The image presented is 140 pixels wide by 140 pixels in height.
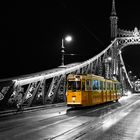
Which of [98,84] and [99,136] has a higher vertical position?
[98,84]

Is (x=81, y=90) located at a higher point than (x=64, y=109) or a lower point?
higher

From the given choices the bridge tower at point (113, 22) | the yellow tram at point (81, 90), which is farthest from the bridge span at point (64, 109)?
the bridge tower at point (113, 22)

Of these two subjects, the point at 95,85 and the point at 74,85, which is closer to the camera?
the point at 74,85

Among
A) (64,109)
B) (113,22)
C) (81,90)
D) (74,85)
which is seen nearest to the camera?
(81,90)

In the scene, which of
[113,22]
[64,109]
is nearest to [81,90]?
[64,109]

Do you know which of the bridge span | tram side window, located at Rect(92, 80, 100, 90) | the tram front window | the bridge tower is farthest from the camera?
Answer: the bridge tower

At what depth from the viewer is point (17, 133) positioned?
14.0 m

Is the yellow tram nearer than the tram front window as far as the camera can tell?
Yes

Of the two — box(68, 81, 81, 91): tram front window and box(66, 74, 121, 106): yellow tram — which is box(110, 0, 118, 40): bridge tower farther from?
box(68, 81, 81, 91): tram front window

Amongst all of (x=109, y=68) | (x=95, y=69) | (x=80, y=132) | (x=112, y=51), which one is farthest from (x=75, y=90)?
(x=112, y=51)

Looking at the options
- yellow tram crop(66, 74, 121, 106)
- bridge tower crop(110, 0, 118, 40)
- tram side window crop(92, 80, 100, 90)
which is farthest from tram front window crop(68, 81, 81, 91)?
bridge tower crop(110, 0, 118, 40)

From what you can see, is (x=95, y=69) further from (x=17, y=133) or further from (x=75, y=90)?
(x=17, y=133)

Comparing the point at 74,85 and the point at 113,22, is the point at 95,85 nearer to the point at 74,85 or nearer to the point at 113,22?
the point at 74,85

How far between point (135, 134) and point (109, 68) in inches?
2187
